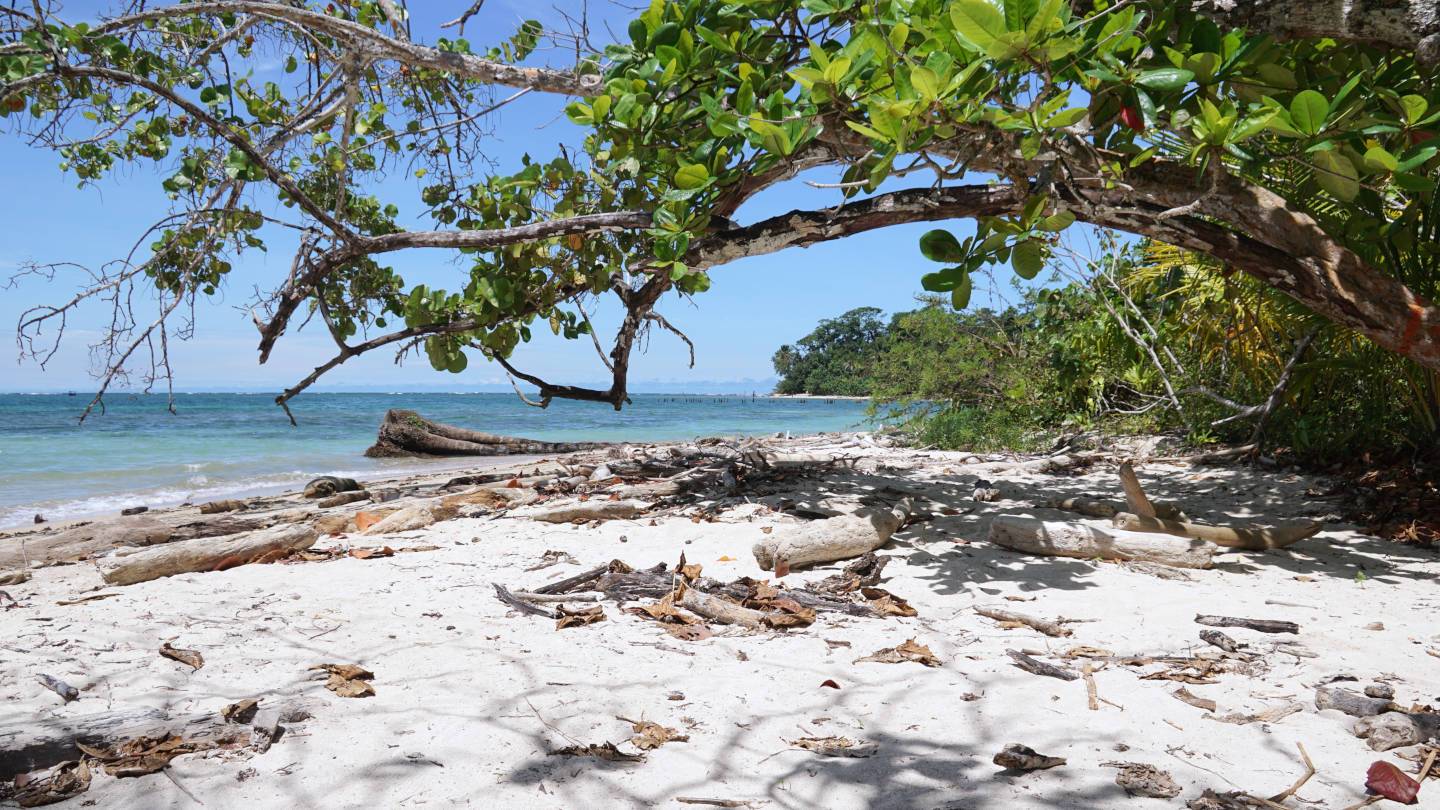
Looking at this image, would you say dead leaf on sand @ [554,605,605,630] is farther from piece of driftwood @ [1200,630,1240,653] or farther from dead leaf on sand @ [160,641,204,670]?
piece of driftwood @ [1200,630,1240,653]

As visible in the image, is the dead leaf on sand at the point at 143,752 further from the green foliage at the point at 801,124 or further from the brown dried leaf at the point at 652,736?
the green foliage at the point at 801,124

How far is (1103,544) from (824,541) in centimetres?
148

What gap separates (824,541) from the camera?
13.1ft

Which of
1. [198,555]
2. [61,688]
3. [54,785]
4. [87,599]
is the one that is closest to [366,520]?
[198,555]

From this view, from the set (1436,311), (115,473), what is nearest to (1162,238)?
(1436,311)

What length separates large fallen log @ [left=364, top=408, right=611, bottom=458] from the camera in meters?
14.7

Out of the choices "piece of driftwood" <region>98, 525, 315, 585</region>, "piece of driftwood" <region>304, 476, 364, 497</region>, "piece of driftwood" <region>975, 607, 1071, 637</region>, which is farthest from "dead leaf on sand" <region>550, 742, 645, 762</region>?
"piece of driftwood" <region>304, 476, 364, 497</region>

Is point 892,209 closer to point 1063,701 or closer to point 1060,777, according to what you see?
point 1063,701

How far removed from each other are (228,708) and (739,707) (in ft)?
5.03

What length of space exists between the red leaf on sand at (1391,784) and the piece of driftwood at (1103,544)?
216 cm

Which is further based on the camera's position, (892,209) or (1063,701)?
(892,209)

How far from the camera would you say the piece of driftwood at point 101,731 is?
1950 millimetres

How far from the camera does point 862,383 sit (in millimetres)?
13773

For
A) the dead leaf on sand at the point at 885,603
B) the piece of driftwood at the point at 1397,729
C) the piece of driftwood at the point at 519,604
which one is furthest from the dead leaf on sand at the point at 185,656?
the piece of driftwood at the point at 1397,729
